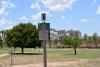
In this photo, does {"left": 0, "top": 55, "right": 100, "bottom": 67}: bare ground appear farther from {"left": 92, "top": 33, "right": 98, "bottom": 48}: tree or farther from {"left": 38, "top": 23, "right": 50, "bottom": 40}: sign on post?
{"left": 92, "top": 33, "right": 98, "bottom": 48}: tree

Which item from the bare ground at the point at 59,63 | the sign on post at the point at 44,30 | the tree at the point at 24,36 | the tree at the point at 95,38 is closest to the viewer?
the sign on post at the point at 44,30

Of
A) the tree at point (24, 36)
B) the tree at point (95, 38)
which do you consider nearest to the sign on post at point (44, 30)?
the tree at point (24, 36)

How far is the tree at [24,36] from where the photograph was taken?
2968 inches

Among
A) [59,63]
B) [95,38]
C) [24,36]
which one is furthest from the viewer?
[95,38]

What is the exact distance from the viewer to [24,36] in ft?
250

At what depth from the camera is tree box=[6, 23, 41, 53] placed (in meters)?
75.4

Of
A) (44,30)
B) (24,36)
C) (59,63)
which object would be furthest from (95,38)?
(44,30)

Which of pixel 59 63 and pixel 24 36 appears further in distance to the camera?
pixel 24 36

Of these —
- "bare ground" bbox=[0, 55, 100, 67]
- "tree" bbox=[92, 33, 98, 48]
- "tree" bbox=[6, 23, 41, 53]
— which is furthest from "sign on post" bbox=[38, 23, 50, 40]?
"tree" bbox=[92, 33, 98, 48]

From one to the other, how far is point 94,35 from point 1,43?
182ft

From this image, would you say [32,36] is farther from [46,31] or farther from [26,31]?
[46,31]

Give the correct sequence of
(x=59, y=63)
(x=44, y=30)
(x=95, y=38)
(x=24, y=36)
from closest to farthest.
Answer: (x=44, y=30) < (x=59, y=63) < (x=24, y=36) < (x=95, y=38)

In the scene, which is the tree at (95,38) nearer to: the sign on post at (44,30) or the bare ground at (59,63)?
the bare ground at (59,63)

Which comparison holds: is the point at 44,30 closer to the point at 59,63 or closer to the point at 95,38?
the point at 59,63
